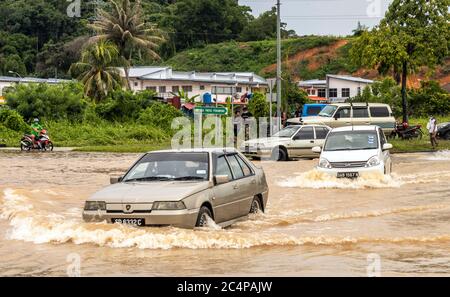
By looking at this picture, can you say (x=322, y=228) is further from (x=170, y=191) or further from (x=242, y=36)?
(x=242, y=36)

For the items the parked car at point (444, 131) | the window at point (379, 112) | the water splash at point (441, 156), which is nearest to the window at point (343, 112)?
the window at point (379, 112)

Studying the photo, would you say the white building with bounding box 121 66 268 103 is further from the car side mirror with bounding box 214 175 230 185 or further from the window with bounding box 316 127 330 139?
the car side mirror with bounding box 214 175 230 185

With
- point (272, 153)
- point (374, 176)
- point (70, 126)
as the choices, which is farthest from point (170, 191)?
point (70, 126)

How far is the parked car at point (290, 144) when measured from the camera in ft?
101

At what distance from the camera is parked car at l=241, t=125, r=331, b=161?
101ft

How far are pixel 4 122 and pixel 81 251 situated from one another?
34.0 meters

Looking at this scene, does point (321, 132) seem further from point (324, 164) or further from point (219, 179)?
point (219, 179)

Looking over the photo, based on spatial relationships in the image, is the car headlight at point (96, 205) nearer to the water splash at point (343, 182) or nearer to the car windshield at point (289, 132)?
the water splash at point (343, 182)

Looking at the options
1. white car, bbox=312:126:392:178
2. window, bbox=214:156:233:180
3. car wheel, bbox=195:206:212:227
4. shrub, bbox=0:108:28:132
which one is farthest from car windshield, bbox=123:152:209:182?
shrub, bbox=0:108:28:132

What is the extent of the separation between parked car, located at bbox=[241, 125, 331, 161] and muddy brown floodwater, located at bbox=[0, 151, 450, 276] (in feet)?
31.5

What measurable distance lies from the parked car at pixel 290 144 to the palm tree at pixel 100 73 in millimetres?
32927

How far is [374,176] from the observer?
20859mm

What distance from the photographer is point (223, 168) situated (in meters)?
13.5
